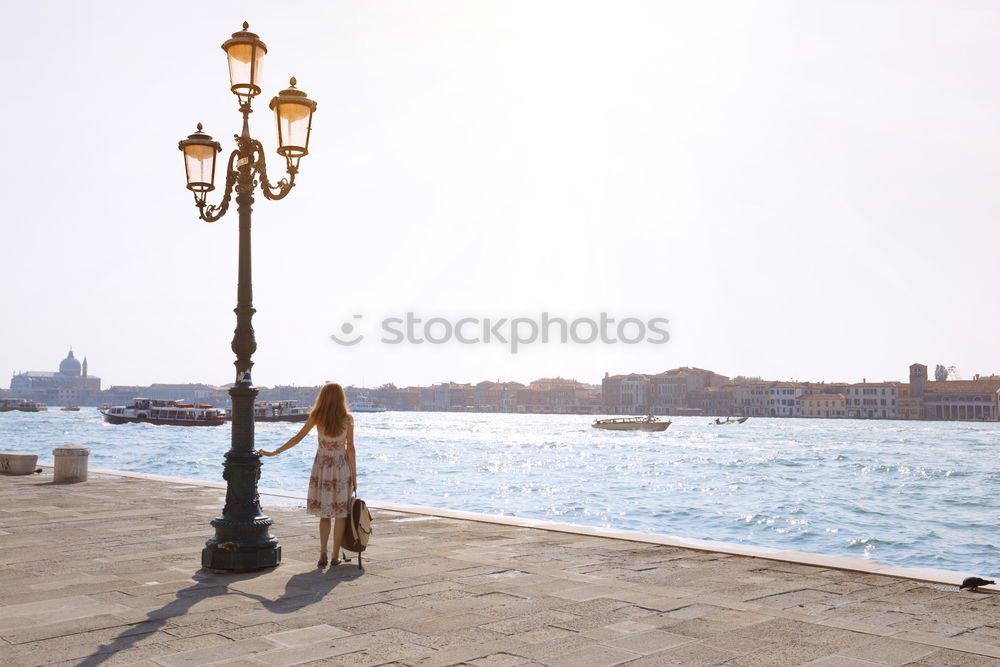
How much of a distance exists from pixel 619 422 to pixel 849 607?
292 ft

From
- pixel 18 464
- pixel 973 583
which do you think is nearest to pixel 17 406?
pixel 18 464

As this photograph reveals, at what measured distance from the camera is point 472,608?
5.68m

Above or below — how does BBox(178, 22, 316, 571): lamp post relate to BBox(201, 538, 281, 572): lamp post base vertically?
above

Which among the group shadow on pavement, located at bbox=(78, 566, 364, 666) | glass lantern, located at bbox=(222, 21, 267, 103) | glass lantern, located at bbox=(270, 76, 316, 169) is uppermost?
glass lantern, located at bbox=(222, 21, 267, 103)

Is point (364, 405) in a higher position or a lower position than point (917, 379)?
lower

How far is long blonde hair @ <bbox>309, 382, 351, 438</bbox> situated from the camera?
23.3 feet

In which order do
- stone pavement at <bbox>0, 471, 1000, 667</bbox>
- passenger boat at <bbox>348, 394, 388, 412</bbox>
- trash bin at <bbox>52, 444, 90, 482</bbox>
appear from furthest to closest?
1. passenger boat at <bbox>348, 394, 388, 412</bbox>
2. trash bin at <bbox>52, 444, 90, 482</bbox>
3. stone pavement at <bbox>0, 471, 1000, 667</bbox>

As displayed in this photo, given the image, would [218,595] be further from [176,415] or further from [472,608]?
[176,415]

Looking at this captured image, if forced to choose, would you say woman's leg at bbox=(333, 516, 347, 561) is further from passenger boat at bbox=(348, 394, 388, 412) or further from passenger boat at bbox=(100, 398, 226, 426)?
passenger boat at bbox=(348, 394, 388, 412)

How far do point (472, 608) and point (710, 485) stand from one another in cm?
3129

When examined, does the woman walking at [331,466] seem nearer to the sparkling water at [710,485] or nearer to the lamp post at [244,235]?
the lamp post at [244,235]

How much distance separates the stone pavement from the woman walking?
367mm

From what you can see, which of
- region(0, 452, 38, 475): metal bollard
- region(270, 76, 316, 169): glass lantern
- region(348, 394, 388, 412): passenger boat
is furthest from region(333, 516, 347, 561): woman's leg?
region(348, 394, 388, 412): passenger boat

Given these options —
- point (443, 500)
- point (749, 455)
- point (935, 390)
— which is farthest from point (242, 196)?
point (935, 390)
